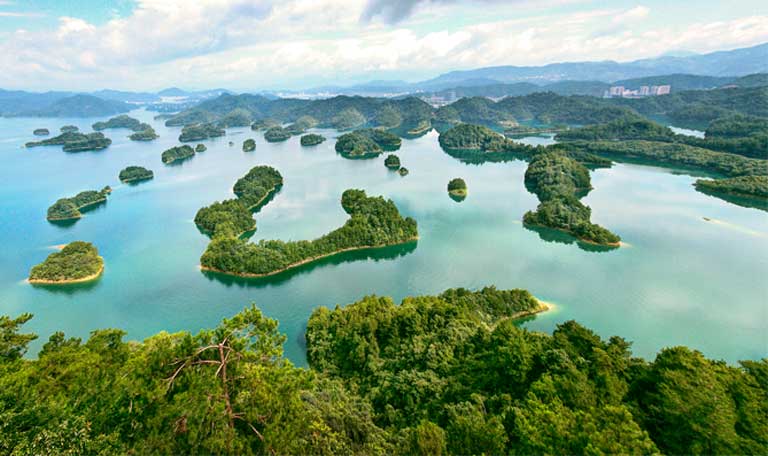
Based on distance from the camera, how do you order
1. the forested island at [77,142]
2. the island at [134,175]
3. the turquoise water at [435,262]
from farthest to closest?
the forested island at [77,142]
the island at [134,175]
the turquoise water at [435,262]

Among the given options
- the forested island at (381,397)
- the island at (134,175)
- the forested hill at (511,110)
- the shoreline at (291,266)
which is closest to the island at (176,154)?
the island at (134,175)

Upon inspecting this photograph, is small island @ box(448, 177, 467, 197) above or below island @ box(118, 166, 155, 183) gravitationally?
below

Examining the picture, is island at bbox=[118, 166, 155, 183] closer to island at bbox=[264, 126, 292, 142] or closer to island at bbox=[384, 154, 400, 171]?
island at bbox=[384, 154, 400, 171]

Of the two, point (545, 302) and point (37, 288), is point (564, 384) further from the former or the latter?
point (37, 288)

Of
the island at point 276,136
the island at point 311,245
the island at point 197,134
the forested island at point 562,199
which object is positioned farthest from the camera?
the island at point 276,136

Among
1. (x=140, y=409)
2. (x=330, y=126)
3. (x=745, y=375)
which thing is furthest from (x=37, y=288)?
(x=330, y=126)

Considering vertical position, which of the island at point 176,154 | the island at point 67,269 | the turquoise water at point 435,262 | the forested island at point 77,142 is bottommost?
the turquoise water at point 435,262

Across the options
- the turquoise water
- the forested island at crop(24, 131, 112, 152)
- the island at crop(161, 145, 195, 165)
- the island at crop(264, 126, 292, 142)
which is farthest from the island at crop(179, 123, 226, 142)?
the turquoise water

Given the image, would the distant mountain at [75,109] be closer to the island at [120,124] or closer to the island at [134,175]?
the island at [120,124]
